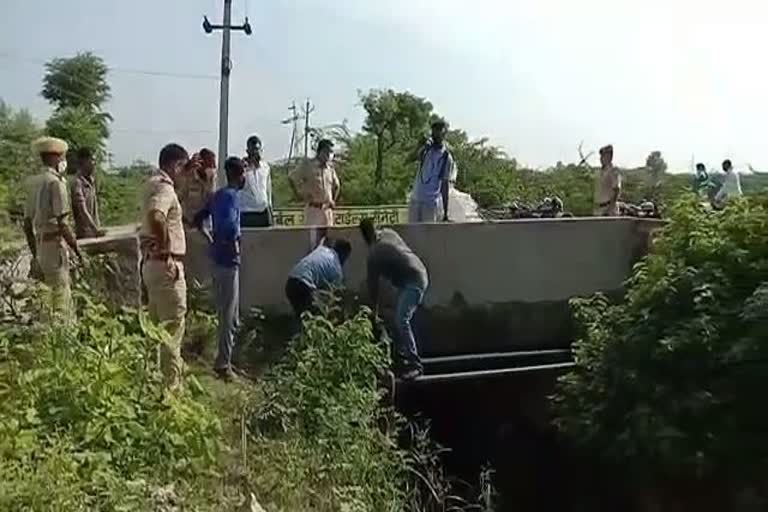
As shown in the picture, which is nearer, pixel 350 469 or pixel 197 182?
pixel 350 469

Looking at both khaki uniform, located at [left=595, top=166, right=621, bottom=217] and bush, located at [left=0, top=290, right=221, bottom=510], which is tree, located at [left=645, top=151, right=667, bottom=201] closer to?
khaki uniform, located at [left=595, top=166, right=621, bottom=217]

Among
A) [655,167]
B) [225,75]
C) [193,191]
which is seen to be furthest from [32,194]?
[655,167]

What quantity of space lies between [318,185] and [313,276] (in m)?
2.94

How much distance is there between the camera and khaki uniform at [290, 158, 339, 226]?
11861 millimetres

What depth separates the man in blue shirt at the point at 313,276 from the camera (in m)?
9.01

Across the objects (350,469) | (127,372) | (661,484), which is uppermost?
(127,372)

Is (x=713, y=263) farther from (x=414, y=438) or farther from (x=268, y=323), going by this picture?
(x=268, y=323)

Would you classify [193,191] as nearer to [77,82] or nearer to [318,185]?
[318,185]

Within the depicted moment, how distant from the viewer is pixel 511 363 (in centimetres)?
1180

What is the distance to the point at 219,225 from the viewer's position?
852cm

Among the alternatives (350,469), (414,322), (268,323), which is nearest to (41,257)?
(350,469)

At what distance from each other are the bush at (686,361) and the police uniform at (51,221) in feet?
14.9

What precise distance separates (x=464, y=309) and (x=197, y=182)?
3.64 metres

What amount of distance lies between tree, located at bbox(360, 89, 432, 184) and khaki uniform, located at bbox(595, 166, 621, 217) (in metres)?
12.9
